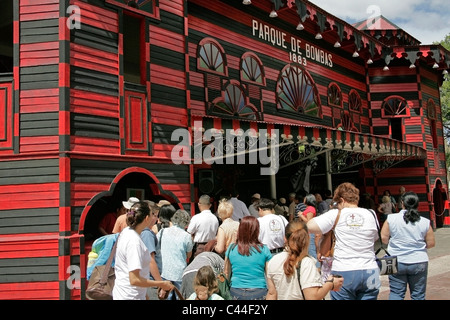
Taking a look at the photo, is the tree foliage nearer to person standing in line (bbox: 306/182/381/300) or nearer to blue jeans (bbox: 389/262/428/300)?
blue jeans (bbox: 389/262/428/300)

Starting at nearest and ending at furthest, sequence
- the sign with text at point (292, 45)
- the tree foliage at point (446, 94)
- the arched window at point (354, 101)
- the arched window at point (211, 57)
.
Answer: the arched window at point (211, 57)
the sign with text at point (292, 45)
the arched window at point (354, 101)
the tree foliage at point (446, 94)

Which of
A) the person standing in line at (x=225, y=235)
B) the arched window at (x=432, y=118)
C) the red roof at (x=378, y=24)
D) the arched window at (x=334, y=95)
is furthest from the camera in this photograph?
the red roof at (x=378, y=24)

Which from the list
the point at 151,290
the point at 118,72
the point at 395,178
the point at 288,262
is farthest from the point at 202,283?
the point at 395,178

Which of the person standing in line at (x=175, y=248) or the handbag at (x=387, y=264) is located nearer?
the handbag at (x=387, y=264)

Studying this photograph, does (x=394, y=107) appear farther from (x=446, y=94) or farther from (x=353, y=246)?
(x=446, y=94)

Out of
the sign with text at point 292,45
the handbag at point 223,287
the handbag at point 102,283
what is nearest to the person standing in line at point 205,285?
the handbag at point 223,287

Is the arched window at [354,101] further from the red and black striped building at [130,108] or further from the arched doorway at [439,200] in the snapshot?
the arched doorway at [439,200]

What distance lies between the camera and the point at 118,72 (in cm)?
928

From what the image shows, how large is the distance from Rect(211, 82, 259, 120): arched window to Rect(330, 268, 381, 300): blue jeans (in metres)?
8.76

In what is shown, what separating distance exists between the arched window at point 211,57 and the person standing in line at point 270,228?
22.2 ft

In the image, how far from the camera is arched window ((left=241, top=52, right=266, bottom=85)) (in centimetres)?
1391

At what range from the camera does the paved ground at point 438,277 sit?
7762mm

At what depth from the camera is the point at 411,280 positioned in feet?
17.3

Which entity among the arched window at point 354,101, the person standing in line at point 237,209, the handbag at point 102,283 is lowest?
the handbag at point 102,283
